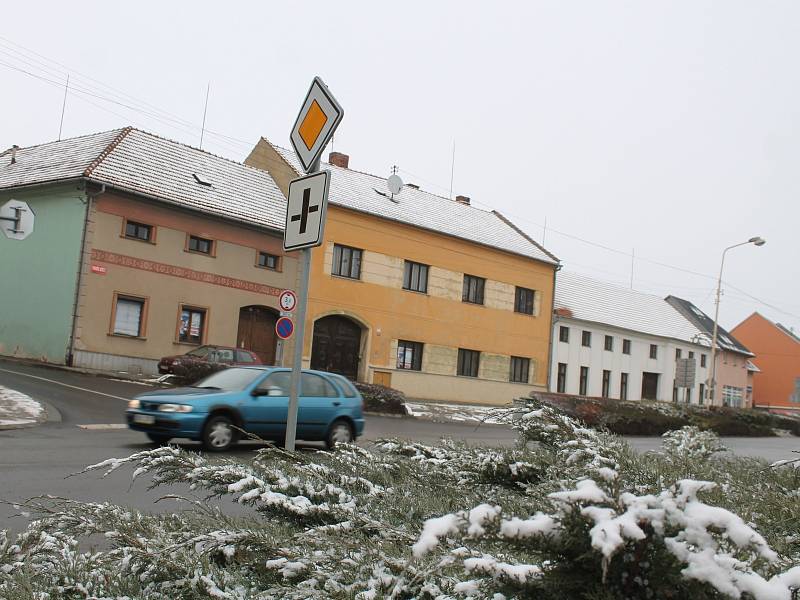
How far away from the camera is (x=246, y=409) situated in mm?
13297

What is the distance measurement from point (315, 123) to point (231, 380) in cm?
782

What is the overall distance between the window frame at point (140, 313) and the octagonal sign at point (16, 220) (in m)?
13.0

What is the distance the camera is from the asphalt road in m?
8.52

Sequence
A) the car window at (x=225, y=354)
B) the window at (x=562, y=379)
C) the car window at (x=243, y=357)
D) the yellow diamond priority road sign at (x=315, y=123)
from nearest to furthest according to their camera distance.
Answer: the yellow diamond priority road sign at (x=315, y=123), the car window at (x=225, y=354), the car window at (x=243, y=357), the window at (x=562, y=379)

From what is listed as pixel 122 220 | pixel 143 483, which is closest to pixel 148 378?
pixel 122 220

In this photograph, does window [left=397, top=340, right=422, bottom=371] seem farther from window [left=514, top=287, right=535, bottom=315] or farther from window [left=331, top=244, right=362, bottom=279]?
window [left=514, top=287, right=535, bottom=315]

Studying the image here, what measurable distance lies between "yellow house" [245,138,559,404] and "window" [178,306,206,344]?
13.2 feet

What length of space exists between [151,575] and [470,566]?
1.27 meters

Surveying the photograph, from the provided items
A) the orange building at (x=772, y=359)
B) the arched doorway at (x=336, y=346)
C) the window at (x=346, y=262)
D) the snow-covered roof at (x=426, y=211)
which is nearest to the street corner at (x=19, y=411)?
the arched doorway at (x=336, y=346)

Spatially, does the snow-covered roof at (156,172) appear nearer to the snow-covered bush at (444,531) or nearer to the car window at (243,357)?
the car window at (243,357)

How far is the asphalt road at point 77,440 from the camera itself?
852 centimetres

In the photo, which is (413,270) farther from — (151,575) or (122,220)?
(151,575)

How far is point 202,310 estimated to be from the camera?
29672mm

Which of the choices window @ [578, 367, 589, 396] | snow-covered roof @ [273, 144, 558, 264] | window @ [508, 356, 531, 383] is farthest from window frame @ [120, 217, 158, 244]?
window @ [578, 367, 589, 396]
